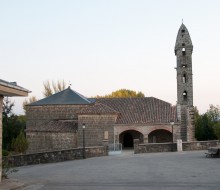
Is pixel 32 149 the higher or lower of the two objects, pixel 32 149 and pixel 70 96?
the lower

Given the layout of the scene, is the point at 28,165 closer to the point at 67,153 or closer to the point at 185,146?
the point at 67,153

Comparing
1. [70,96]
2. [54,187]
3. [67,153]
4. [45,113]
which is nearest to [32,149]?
[45,113]

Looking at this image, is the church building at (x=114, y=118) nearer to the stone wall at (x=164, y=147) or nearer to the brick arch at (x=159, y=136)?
the brick arch at (x=159, y=136)

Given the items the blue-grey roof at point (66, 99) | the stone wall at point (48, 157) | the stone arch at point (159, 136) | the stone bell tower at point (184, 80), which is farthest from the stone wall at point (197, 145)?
the blue-grey roof at point (66, 99)

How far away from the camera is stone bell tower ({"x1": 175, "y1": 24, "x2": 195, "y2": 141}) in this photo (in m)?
39.7

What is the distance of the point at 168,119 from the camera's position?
125ft

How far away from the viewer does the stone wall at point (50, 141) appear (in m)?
36.7

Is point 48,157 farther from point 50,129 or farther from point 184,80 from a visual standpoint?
point 184,80

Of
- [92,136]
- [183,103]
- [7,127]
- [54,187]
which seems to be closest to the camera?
[54,187]

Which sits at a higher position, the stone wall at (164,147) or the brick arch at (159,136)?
the brick arch at (159,136)

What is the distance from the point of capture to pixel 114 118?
38188 millimetres

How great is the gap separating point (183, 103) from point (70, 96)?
40.0 ft

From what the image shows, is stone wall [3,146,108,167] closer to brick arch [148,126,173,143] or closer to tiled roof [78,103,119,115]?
tiled roof [78,103,119,115]

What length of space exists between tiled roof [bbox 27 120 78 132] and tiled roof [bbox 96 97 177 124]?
4.52m
